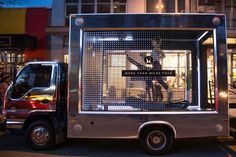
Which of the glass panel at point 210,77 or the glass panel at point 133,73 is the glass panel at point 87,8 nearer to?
the glass panel at point 133,73

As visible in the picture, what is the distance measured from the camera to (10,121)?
37.4ft

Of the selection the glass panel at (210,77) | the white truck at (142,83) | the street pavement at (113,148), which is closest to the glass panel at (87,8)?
the street pavement at (113,148)

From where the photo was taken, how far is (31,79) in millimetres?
11414

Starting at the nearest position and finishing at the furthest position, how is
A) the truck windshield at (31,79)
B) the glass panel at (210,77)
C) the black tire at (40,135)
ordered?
the glass panel at (210,77) → the black tire at (40,135) → the truck windshield at (31,79)

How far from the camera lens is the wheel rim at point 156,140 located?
10.7m

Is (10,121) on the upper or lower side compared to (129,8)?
lower

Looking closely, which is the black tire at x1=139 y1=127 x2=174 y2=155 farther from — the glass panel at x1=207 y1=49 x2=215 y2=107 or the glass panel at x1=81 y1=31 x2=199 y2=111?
the glass panel at x1=207 y1=49 x2=215 y2=107

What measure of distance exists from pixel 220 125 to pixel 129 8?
14.1 meters

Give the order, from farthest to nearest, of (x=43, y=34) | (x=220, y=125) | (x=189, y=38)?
(x=43, y=34), (x=189, y=38), (x=220, y=125)

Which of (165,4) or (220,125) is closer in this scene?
(220,125)

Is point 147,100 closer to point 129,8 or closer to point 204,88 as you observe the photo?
point 204,88

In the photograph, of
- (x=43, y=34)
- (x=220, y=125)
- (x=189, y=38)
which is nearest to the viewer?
(x=220, y=125)

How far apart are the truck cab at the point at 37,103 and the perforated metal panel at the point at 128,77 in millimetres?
1003

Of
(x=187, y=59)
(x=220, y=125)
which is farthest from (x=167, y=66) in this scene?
(x=220, y=125)
